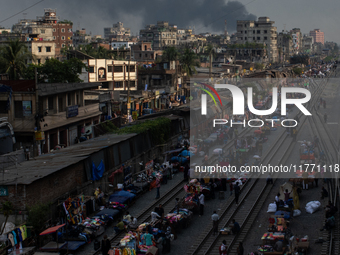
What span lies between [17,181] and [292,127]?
1090 inches

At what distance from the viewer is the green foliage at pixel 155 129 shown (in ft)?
88.9

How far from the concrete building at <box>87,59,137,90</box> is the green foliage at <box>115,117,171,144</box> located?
21382 mm

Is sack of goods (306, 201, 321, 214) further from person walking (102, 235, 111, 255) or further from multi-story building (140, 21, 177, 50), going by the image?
multi-story building (140, 21, 177, 50)

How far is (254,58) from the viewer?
5012 inches

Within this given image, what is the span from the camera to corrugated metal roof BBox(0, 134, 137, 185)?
16734mm

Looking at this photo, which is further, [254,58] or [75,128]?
[254,58]

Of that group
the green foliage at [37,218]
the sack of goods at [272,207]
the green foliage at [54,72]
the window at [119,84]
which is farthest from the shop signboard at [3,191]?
the window at [119,84]

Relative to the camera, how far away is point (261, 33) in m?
157

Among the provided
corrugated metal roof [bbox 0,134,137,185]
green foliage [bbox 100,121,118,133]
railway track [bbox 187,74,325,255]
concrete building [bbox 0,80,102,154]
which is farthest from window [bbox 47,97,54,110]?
railway track [bbox 187,74,325,255]

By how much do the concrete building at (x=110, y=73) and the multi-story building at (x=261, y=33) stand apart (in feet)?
355

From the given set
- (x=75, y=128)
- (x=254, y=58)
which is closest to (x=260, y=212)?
(x=75, y=128)

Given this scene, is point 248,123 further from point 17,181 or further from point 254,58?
point 254,58

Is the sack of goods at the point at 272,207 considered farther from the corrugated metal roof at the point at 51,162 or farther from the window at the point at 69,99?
the window at the point at 69,99

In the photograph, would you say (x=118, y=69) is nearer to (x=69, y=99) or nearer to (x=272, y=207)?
(x=69, y=99)
